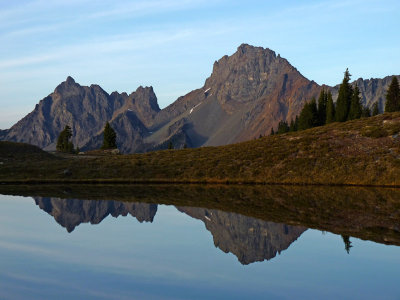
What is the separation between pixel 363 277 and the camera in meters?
16.3

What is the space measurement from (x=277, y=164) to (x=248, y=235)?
4528cm

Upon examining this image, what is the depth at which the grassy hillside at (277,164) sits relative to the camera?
61781mm

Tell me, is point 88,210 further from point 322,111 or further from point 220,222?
point 322,111

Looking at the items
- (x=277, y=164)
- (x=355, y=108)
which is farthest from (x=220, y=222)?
(x=355, y=108)

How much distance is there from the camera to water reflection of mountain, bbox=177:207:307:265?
20.9 m

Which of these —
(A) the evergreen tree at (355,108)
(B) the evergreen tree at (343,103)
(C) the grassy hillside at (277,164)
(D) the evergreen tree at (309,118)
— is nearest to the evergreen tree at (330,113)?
(B) the evergreen tree at (343,103)

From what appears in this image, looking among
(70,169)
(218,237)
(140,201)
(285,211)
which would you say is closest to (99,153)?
(70,169)

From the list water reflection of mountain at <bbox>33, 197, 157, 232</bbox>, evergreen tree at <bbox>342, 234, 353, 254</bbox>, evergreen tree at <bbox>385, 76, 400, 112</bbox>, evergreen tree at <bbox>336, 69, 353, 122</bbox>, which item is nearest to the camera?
evergreen tree at <bbox>342, 234, 353, 254</bbox>

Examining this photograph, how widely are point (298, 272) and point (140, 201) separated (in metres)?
25.7

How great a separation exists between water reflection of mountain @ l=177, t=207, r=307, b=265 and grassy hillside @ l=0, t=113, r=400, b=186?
3331 cm

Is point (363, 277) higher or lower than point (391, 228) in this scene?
lower

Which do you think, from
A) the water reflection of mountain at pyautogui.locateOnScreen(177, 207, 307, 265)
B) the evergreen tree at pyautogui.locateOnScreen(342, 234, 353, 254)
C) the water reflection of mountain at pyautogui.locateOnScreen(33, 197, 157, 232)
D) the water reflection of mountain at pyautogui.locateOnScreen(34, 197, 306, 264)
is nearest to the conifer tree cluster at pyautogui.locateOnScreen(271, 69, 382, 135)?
the water reflection of mountain at pyautogui.locateOnScreen(33, 197, 157, 232)

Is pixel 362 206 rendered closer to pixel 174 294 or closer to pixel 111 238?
pixel 111 238

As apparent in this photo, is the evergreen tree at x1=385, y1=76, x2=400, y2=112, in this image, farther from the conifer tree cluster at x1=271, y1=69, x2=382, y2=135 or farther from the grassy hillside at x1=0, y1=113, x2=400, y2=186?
the grassy hillside at x1=0, y1=113, x2=400, y2=186
